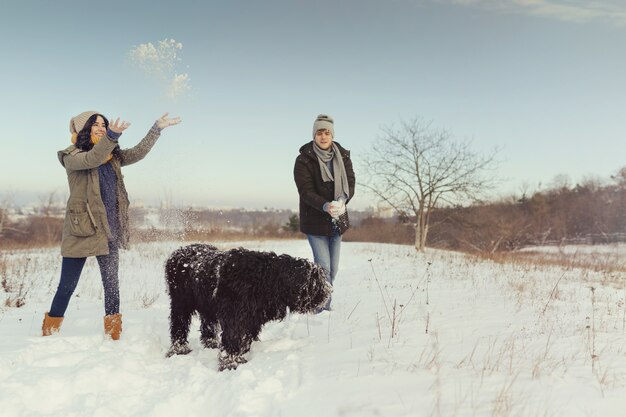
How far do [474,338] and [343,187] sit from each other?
214 centimetres

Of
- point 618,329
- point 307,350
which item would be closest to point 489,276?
point 618,329

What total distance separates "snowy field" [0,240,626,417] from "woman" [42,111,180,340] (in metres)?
0.38

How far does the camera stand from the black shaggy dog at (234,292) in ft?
10.5

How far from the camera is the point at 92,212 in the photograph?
3627 mm

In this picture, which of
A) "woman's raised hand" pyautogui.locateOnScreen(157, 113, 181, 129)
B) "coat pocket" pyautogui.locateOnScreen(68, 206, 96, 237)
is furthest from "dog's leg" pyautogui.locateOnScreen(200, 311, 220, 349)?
"woman's raised hand" pyautogui.locateOnScreen(157, 113, 181, 129)

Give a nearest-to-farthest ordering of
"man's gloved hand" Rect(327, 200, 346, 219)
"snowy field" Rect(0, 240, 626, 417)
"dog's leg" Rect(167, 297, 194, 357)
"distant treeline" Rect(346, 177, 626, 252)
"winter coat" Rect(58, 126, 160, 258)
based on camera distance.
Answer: "snowy field" Rect(0, 240, 626, 417)
"winter coat" Rect(58, 126, 160, 258)
"dog's leg" Rect(167, 297, 194, 357)
"man's gloved hand" Rect(327, 200, 346, 219)
"distant treeline" Rect(346, 177, 626, 252)

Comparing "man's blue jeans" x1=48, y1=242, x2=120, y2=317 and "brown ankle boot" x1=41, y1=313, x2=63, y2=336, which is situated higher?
"man's blue jeans" x1=48, y1=242, x2=120, y2=317

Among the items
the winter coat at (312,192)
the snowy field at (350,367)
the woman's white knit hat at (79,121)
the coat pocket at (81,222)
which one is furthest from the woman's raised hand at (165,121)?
the snowy field at (350,367)

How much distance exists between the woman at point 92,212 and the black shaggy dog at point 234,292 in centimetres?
61

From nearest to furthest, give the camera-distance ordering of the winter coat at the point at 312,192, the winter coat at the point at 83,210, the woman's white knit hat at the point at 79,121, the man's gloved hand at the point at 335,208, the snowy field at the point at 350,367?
the snowy field at the point at 350,367, the winter coat at the point at 83,210, the woman's white knit hat at the point at 79,121, the man's gloved hand at the point at 335,208, the winter coat at the point at 312,192

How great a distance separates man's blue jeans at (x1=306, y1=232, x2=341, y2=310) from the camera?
4.50 metres

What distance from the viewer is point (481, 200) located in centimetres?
1816

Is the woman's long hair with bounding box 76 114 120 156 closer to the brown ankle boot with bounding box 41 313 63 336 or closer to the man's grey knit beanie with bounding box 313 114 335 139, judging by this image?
the brown ankle boot with bounding box 41 313 63 336

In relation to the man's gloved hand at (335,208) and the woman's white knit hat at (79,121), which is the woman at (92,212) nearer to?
the woman's white knit hat at (79,121)
